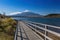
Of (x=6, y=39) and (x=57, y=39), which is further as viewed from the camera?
(x=6, y=39)

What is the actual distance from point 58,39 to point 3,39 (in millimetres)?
5663

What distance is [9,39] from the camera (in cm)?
1427

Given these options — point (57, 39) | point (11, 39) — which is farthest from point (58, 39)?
point (11, 39)

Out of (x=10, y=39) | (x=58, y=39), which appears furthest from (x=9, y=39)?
(x=58, y=39)

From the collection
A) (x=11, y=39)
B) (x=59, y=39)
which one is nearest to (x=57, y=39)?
(x=59, y=39)

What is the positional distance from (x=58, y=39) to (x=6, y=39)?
550 centimetres

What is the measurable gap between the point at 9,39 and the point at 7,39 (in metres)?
0.27

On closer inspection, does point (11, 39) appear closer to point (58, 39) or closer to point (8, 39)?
point (8, 39)

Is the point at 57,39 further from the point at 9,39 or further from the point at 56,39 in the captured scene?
the point at 9,39

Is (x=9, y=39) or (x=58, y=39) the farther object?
(x=9, y=39)

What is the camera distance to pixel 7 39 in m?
14.4

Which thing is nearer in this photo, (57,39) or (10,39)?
(57,39)

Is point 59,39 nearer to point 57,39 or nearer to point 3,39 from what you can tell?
point 57,39

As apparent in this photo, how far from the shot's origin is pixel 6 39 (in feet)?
47.5
